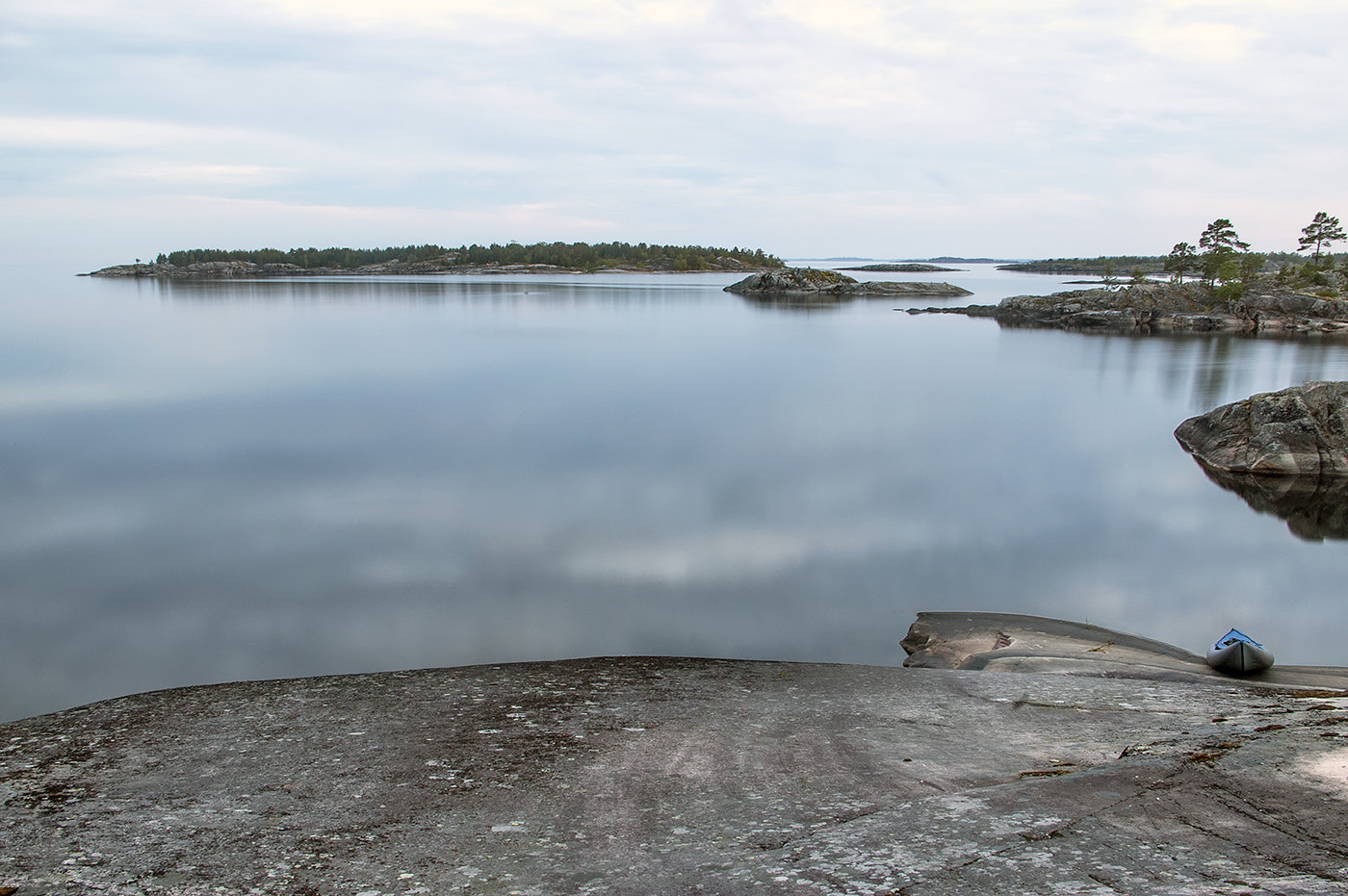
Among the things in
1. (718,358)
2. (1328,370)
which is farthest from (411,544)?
(1328,370)

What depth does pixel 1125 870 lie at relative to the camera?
4.78 meters

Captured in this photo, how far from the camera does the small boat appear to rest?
1156 cm

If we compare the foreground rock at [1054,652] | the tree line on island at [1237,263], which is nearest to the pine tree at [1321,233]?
the tree line on island at [1237,263]

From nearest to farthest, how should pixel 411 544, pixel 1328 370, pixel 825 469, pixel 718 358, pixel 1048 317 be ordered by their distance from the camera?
pixel 411 544, pixel 825 469, pixel 1328 370, pixel 718 358, pixel 1048 317

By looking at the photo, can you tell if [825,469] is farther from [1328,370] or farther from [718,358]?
[1328,370]

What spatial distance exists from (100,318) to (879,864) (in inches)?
3209

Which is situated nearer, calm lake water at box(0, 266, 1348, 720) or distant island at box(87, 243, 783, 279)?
calm lake water at box(0, 266, 1348, 720)

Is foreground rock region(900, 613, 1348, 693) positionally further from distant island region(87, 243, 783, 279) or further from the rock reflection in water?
distant island region(87, 243, 783, 279)

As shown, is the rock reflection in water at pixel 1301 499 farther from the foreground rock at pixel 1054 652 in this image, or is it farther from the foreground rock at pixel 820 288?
the foreground rock at pixel 820 288

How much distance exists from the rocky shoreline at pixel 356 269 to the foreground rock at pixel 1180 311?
121 metres

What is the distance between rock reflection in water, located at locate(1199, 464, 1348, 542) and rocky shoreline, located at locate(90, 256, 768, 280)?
169 m

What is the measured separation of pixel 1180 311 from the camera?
71688 millimetres

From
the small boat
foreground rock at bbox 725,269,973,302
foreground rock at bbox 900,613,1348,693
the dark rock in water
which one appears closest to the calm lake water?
foreground rock at bbox 900,613,1348,693

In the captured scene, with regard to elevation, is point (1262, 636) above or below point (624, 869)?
below
